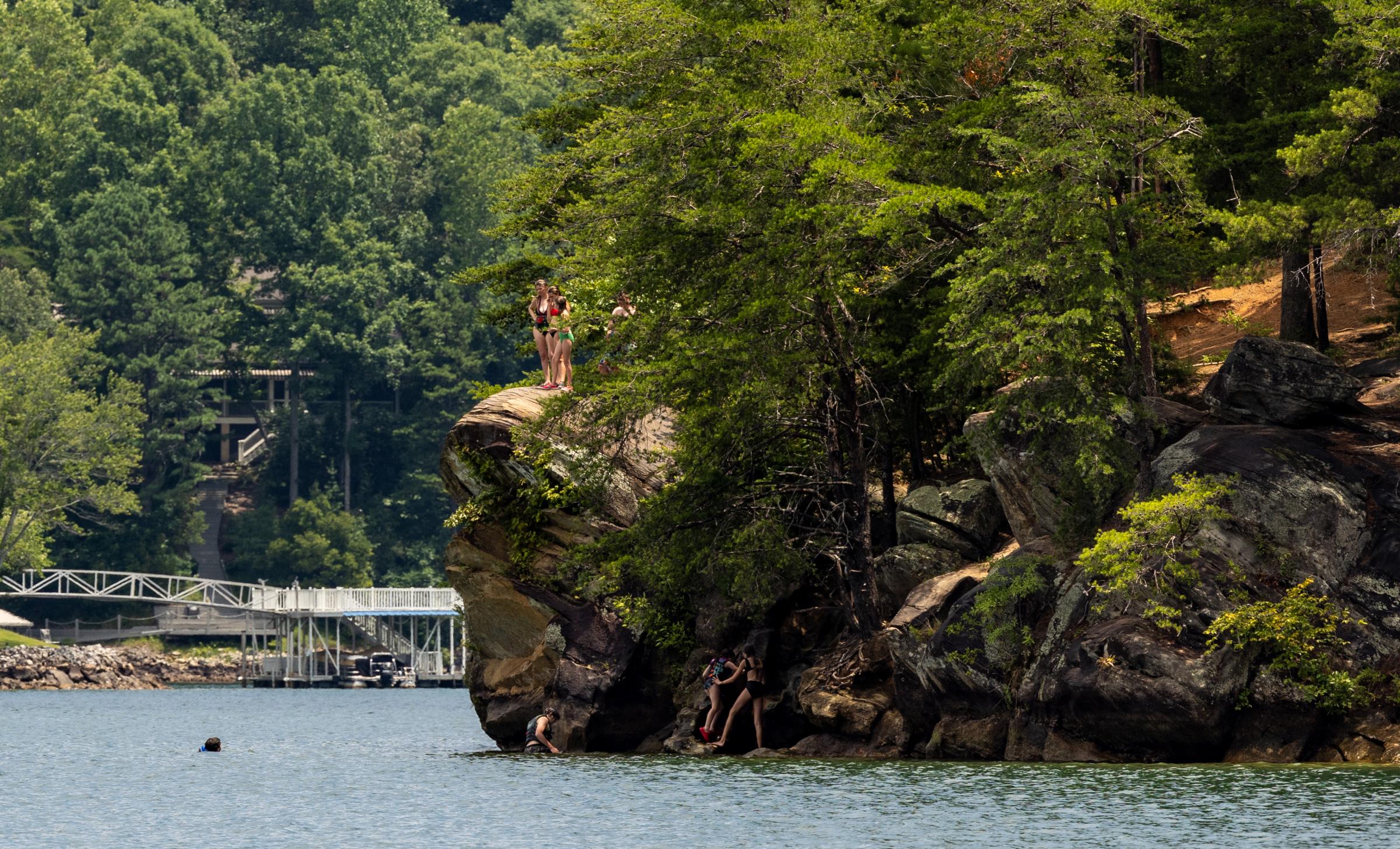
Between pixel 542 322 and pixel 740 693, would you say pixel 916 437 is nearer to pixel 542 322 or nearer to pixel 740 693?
pixel 740 693

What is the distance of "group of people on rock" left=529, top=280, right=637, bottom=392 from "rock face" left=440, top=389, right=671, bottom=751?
52 centimetres

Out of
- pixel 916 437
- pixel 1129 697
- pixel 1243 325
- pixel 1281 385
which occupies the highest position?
pixel 1243 325

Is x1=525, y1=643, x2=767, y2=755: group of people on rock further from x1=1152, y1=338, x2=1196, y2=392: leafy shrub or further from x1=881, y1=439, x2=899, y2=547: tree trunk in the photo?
x1=1152, y1=338, x2=1196, y2=392: leafy shrub

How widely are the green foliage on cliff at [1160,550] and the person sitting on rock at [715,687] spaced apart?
21.8 feet

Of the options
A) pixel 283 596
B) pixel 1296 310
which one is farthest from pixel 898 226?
pixel 283 596

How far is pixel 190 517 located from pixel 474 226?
67.5 feet

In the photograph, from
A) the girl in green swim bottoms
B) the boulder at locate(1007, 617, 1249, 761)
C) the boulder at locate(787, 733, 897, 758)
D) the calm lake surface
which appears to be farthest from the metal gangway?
the boulder at locate(1007, 617, 1249, 761)

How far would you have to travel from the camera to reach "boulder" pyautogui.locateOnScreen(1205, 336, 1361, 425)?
2753cm

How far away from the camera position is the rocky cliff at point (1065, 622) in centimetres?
2569

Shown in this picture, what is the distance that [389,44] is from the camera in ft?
392

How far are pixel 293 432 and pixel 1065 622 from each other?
76.4 m

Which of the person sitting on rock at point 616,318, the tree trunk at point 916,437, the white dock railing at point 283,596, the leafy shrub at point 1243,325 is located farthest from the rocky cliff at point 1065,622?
the white dock railing at point 283,596

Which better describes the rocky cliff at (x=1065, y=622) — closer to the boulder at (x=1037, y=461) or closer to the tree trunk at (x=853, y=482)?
the boulder at (x=1037, y=461)

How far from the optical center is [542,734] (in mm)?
33438
